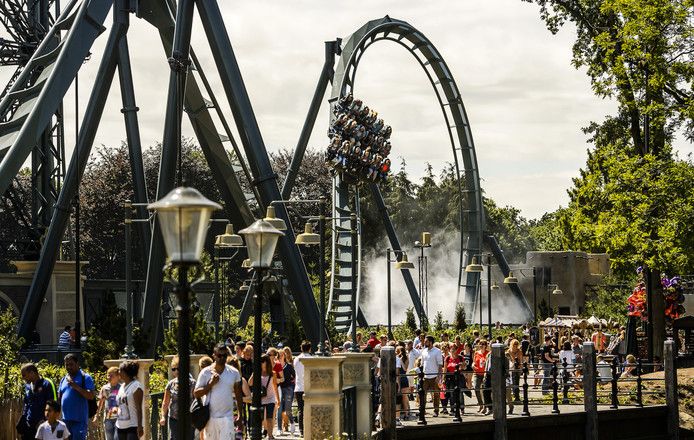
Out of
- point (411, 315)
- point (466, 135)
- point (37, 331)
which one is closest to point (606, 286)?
point (466, 135)

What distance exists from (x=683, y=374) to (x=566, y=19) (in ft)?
36.7

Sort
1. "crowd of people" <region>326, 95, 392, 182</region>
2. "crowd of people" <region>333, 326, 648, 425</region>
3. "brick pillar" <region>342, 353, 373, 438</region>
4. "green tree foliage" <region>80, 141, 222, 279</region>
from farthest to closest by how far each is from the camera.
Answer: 1. "green tree foliage" <region>80, 141, 222, 279</region>
2. "crowd of people" <region>326, 95, 392, 182</region>
3. "crowd of people" <region>333, 326, 648, 425</region>
4. "brick pillar" <region>342, 353, 373, 438</region>

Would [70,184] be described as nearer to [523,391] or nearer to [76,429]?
[523,391]

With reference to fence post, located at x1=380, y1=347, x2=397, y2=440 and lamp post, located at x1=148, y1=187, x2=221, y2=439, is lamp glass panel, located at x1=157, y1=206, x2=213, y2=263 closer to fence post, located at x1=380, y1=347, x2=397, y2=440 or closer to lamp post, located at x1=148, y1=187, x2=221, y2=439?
lamp post, located at x1=148, y1=187, x2=221, y2=439

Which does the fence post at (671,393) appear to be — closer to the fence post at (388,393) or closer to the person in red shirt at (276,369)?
the fence post at (388,393)

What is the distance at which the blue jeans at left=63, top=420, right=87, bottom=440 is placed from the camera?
676 inches

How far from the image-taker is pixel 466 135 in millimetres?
69000

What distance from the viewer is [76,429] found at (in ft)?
56.7

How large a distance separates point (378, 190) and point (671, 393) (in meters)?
28.4

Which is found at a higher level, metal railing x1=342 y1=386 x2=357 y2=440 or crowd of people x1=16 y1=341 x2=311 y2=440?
crowd of people x1=16 y1=341 x2=311 y2=440

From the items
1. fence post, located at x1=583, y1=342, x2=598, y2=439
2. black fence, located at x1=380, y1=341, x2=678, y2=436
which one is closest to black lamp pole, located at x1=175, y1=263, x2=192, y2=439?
black fence, located at x1=380, y1=341, x2=678, y2=436

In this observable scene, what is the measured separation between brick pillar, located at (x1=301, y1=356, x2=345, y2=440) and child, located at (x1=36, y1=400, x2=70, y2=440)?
21.3ft

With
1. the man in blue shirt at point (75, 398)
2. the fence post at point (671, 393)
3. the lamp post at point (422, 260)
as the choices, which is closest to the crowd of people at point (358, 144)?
the fence post at point (671, 393)

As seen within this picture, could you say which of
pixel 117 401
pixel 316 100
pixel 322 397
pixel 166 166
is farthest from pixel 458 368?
pixel 316 100
